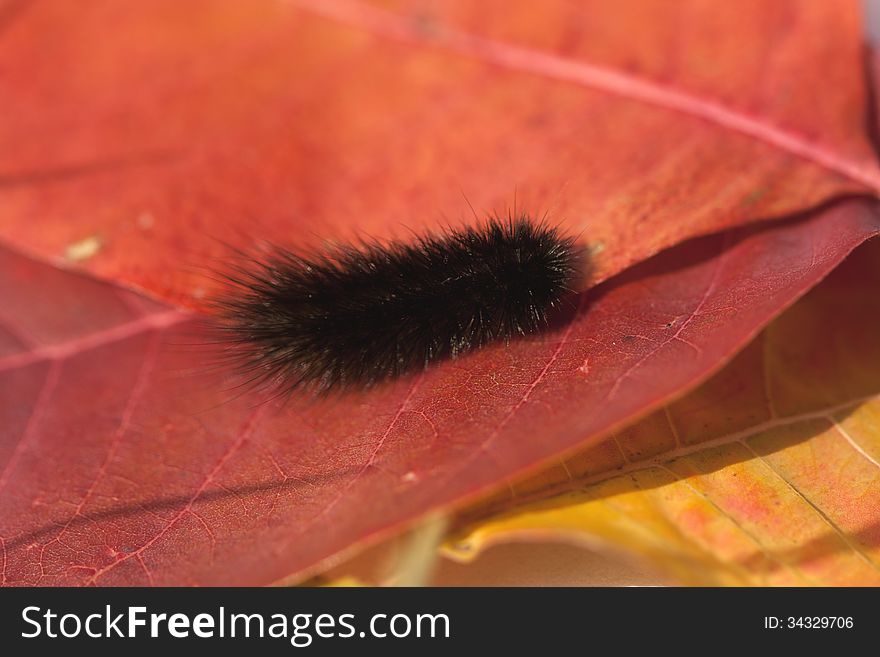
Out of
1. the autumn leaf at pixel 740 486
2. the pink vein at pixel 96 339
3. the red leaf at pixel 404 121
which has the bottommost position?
the autumn leaf at pixel 740 486

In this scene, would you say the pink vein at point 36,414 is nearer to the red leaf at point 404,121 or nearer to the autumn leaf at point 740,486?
the red leaf at point 404,121

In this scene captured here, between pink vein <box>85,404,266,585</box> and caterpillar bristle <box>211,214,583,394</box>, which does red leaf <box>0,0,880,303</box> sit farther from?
pink vein <box>85,404,266,585</box>

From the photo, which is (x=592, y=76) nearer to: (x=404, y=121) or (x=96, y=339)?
(x=404, y=121)

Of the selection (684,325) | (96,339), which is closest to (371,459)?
(684,325)

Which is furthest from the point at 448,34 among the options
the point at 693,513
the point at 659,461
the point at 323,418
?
the point at 693,513

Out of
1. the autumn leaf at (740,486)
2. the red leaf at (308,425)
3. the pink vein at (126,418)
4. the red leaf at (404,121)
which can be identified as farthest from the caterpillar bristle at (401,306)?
the autumn leaf at (740,486)
